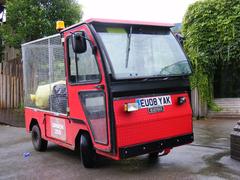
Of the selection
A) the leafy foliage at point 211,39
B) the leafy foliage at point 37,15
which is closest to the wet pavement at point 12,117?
the leafy foliage at point 37,15

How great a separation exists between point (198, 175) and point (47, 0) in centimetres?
917

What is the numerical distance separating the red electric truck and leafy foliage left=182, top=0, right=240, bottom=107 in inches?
203

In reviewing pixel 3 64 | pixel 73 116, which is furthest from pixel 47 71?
pixel 3 64

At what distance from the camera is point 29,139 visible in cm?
943

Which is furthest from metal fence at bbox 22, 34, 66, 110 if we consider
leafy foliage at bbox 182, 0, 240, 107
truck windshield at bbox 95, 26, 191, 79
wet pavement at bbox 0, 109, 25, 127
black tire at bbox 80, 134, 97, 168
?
leafy foliage at bbox 182, 0, 240, 107

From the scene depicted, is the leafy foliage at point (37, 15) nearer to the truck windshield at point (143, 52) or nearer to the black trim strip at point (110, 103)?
the truck windshield at point (143, 52)

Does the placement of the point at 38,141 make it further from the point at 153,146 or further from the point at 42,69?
the point at 153,146

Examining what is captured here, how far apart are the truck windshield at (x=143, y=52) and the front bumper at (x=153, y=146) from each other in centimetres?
101

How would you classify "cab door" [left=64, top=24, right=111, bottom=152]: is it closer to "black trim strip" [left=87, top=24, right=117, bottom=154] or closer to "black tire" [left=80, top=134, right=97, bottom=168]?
"black trim strip" [left=87, top=24, right=117, bottom=154]

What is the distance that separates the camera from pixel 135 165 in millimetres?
6207

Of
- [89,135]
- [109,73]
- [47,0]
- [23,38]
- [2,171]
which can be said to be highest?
[47,0]

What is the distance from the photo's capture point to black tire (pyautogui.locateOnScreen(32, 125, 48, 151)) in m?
7.77

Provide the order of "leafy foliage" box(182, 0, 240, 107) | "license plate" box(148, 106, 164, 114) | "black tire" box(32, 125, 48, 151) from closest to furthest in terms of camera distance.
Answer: "license plate" box(148, 106, 164, 114) → "black tire" box(32, 125, 48, 151) → "leafy foliage" box(182, 0, 240, 107)

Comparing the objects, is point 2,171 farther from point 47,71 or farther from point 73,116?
point 47,71
